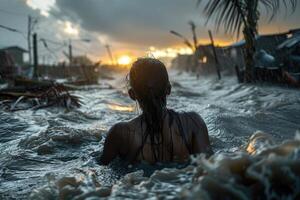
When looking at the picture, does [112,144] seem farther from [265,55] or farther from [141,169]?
[265,55]

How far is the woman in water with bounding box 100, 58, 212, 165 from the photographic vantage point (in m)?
2.88

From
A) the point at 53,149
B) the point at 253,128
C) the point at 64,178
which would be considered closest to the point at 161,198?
the point at 64,178

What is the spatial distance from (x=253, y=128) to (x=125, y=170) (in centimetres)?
425

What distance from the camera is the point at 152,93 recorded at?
2.83 metres

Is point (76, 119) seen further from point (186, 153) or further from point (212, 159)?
point (212, 159)

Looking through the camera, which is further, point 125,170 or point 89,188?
point 125,170

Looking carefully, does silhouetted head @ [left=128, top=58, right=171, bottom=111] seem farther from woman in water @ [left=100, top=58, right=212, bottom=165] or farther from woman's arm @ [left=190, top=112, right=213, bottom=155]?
woman's arm @ [left=190, top=112, right=213, bottom=155]

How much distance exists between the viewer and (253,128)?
682 cm

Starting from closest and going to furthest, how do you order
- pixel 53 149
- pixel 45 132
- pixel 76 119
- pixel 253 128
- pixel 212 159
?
1. pixel 212 159
2. pixel 53 149
3. pixel 45 132
4. pixel 253 128
5. pixel 76 119

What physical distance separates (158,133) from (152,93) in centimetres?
32

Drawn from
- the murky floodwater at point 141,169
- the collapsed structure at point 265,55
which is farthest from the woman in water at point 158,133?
the collapsed structure at point 265,55

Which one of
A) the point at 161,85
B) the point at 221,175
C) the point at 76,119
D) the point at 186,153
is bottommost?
the point at 76,119

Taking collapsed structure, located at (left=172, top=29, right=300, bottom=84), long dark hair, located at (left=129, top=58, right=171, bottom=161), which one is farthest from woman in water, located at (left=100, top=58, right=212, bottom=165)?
collapsed structure, located at (left=172, top=29, right=300, bottom=84)

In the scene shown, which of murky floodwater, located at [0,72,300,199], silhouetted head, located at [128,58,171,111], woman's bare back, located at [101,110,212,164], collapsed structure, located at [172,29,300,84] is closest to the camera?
murky floodwater, located at [0,72,300,199]
